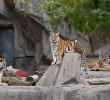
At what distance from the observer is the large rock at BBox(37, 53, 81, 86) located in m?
4.35

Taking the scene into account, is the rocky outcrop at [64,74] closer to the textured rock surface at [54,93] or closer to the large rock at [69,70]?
the large rock at [69,70]

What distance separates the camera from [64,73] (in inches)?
181

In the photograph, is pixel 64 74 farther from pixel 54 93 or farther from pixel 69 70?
pixel 54 93

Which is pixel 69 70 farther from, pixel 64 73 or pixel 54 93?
pixel 54 93

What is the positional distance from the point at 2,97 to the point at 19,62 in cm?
1253

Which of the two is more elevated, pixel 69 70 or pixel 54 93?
pixel 69 70

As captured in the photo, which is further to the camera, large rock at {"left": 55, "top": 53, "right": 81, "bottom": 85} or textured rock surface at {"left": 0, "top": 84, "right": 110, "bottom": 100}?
large rock at {"left": 55, "top": 53, "right": 81, "bottom": 85}

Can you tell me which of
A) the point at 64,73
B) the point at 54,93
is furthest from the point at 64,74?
the point at 54,93

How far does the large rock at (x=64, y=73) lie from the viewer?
4.35 m

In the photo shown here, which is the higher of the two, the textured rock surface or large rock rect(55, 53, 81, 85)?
large rock rect(55, 53, 81, 85)

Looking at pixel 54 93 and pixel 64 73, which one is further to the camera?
pixel 64 73

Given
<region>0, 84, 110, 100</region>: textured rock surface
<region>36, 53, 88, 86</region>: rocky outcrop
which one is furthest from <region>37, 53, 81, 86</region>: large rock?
<region>0, 84, 110, 100</region>: textured rock surface

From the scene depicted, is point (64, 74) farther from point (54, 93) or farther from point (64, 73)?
point (54, 93)

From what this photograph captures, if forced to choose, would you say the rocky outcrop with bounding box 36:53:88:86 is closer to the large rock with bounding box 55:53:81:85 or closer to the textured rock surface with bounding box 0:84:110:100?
the large rock with bounding box 55:53:81:85
